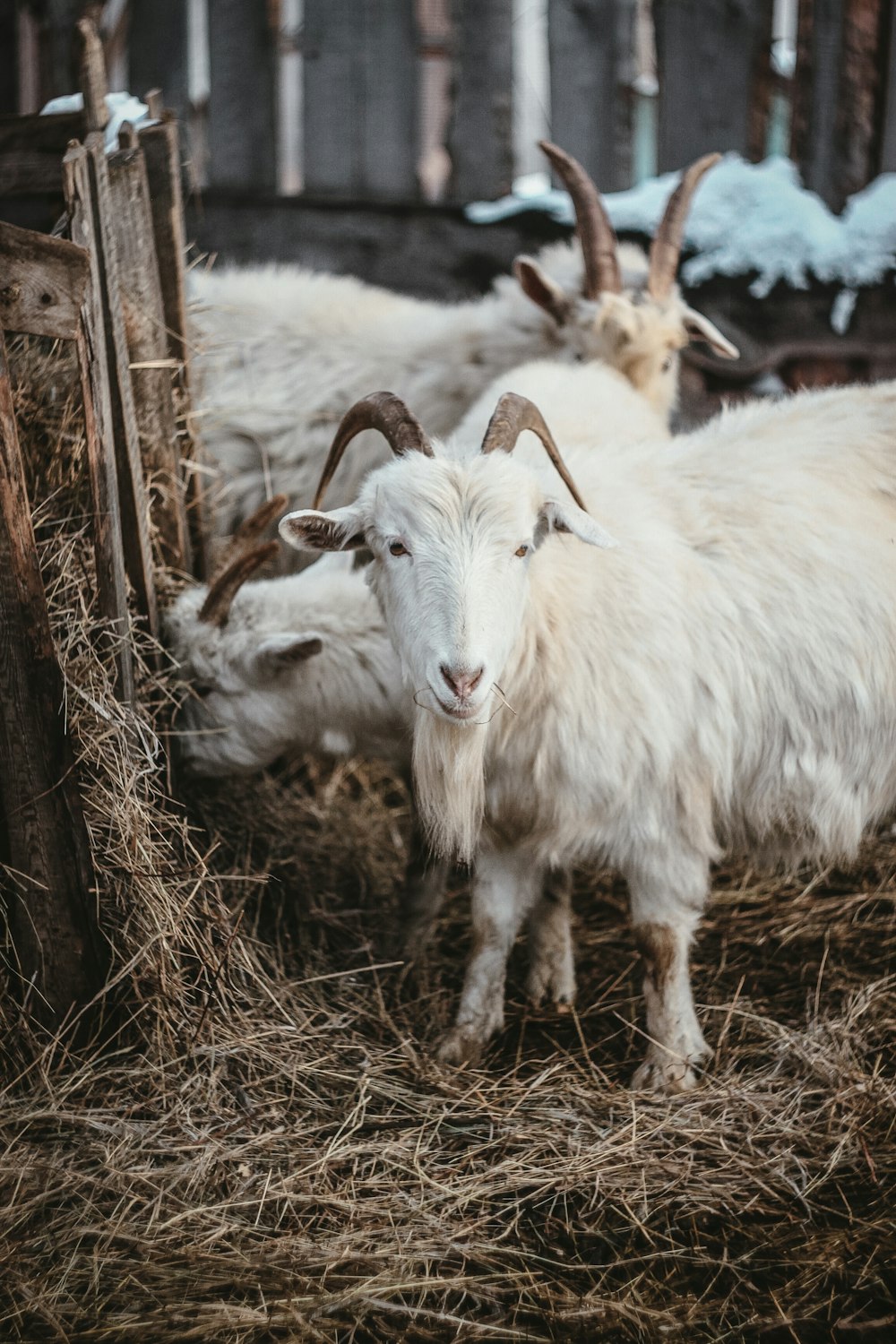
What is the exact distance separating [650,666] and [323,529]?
100 cm

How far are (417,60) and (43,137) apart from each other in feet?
10.7

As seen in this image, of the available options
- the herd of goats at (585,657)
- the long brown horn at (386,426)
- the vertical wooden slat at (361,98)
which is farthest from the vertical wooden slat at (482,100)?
the long brown horn at (386,426)

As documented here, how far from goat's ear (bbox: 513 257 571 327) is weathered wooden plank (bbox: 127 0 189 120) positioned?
2532mm

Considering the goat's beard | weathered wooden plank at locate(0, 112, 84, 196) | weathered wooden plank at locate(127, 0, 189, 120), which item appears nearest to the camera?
the goat's beard

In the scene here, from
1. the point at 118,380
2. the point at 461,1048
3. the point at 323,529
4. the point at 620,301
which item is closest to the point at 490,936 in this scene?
the point at 461,1048

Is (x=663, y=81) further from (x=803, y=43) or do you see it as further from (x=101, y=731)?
(x=101, y=731)

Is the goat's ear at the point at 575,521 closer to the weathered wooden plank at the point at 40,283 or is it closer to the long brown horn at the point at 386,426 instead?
the long brown horn at the point at 386,426

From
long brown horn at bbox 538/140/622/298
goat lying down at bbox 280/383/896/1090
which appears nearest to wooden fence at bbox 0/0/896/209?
long brown horn at bbox 538/140/622/298

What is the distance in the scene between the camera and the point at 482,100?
21.9 ft

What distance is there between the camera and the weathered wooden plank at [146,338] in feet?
12.5

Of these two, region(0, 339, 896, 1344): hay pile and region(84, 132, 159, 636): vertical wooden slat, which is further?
region(84, 132, 159, 636): vertical wooden slat

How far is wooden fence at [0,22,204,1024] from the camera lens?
3.06 meters

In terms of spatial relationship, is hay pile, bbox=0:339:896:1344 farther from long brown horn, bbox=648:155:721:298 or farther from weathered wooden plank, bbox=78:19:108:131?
long brown horn, bbox=648:155:721:298

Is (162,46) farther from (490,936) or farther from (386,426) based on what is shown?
(490,936)
